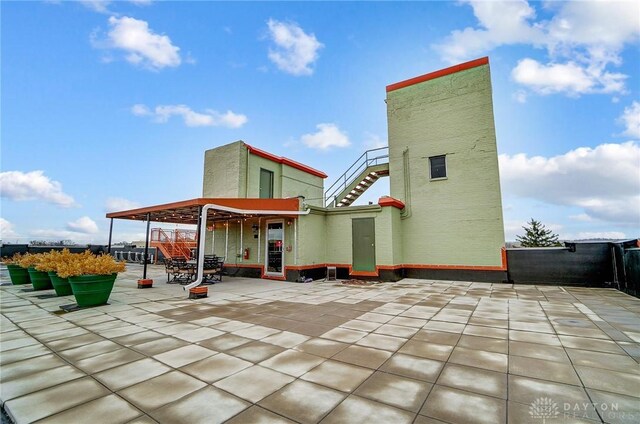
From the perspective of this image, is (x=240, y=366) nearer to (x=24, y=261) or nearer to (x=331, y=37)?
(x=24, y=261)

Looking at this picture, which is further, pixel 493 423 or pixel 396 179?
pixel 396 179

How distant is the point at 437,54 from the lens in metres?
12.9

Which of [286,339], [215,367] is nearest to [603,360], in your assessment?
[286,339]

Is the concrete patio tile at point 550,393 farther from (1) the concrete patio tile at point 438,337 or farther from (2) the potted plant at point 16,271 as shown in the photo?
(2) the potted plant at point 16,271

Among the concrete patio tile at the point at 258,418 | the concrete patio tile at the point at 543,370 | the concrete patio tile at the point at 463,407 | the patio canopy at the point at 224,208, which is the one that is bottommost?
the concrete patio tile at the point at 543,370

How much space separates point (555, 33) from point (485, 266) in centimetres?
818

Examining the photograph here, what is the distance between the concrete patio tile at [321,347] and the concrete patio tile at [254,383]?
75cm

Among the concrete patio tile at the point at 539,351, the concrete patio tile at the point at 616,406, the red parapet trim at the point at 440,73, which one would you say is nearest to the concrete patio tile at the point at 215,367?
the concrete patio tile at the point at 616,406

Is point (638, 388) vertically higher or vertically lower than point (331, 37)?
lower

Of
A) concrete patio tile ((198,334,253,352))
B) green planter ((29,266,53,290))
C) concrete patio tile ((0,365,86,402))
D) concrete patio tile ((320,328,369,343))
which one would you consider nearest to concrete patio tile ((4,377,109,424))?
concrete patio tile ((0,365,86,402))

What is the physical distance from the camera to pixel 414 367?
326 cm

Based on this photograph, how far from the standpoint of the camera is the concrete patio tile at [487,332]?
4.45m

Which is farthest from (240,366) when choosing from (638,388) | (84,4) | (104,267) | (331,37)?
(331,37)

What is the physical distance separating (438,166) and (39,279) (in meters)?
15.6
